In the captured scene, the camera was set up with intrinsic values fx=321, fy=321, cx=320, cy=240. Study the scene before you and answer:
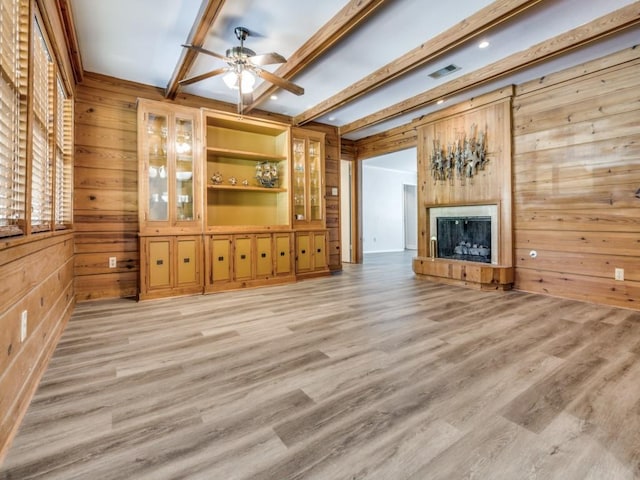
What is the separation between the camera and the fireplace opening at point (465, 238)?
4384mm

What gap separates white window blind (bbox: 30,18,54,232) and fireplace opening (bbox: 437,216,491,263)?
4.63 metres

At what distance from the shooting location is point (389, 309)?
10.6 ft

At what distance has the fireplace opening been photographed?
4.38 meters

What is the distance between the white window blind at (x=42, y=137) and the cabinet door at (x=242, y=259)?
2094 mm

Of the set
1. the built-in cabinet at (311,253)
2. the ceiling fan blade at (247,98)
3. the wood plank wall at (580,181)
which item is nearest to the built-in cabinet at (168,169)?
the ceiling fan blade at (247,98)

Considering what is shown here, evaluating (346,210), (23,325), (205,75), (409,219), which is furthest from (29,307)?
(409,219)

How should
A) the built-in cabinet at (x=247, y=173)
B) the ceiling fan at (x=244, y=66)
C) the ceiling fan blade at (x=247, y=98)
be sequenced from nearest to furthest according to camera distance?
the ceiling fan at (x=244, y=66)
the ceiling fan blade at (x=247, y=98)
the built-in cabinet at (x=247, y=173)

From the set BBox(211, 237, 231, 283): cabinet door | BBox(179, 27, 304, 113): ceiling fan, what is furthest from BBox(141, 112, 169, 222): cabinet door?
BBox(179, 27, 304, 113): ceiling fan

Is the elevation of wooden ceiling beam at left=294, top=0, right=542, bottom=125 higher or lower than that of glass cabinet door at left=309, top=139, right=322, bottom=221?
higher

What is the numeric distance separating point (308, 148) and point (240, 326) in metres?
3.36

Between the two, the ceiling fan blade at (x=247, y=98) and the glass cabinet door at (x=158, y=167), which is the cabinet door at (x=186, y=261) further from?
the ceiling fan blade at (x=247, y=98)

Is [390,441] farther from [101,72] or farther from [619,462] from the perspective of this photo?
[101,72]

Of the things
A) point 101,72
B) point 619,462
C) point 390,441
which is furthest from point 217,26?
point 619,462

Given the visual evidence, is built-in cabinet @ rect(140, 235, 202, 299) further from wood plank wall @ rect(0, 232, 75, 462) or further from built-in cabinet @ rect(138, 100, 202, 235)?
wood plank wall @ rect(0, 232, 75, 462)
